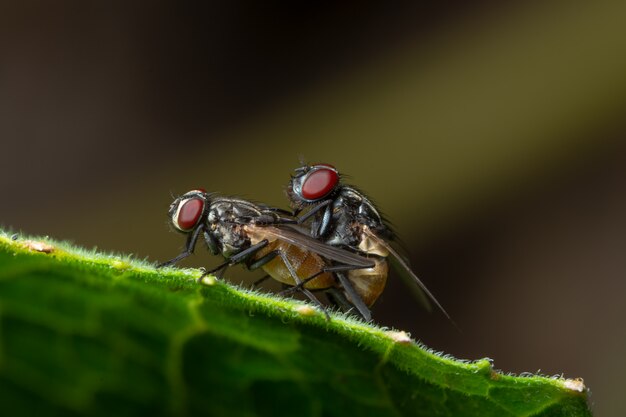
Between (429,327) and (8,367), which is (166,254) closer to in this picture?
(429,327)

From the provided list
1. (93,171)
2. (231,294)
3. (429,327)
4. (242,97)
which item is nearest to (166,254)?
(93,171)

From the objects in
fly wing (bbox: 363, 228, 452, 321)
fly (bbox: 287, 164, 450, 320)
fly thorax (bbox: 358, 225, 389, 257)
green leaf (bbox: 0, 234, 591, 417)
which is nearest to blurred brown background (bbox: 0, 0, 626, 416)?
fly wing (bbox: 363, 228, 452, 321)

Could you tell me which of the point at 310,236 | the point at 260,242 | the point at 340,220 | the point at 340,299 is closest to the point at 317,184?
the point at 340,220

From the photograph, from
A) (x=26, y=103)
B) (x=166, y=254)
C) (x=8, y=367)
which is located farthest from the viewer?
(x=26, y=103)

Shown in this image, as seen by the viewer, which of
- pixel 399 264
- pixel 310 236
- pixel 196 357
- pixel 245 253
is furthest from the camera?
pixel 399 264

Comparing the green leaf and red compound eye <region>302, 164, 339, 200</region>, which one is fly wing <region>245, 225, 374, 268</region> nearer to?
red compound eye <region>302, 164, 339, 200</region>

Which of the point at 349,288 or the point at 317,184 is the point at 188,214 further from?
the point at 349,288
